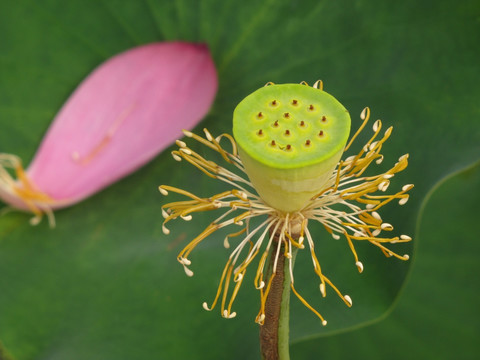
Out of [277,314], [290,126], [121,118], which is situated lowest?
[277,314]

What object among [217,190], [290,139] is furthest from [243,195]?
[217,190]

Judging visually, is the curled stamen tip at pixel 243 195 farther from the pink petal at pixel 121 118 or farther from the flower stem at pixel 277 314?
the pink petal at pixel 121 118

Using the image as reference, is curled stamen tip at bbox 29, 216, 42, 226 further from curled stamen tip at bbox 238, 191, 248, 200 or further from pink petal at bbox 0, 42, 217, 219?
curled stamen tip at bbox 238, 191, 248, 200

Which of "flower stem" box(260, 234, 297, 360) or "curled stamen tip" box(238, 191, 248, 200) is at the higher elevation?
"curled stamen tip" box(238, 191, 248, 200)

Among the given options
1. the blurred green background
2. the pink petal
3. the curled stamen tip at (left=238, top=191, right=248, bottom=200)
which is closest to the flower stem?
the curled stamen tip at (left=238, top=191, right=248, bottom=200)

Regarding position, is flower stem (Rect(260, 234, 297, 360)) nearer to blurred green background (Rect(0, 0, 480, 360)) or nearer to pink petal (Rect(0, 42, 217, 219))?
blurred green background (Rect(0, 0, 480, 360))

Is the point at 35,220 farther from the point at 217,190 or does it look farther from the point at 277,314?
the point at 277,314

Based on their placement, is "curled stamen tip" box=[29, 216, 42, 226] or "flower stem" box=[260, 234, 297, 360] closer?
"flower stem" box=[260, 234, 297, 360]

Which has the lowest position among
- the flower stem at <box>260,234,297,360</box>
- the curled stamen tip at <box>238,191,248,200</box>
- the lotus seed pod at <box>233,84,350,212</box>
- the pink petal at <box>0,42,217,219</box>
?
the flower stem at <box>260,234,297,360</box>
